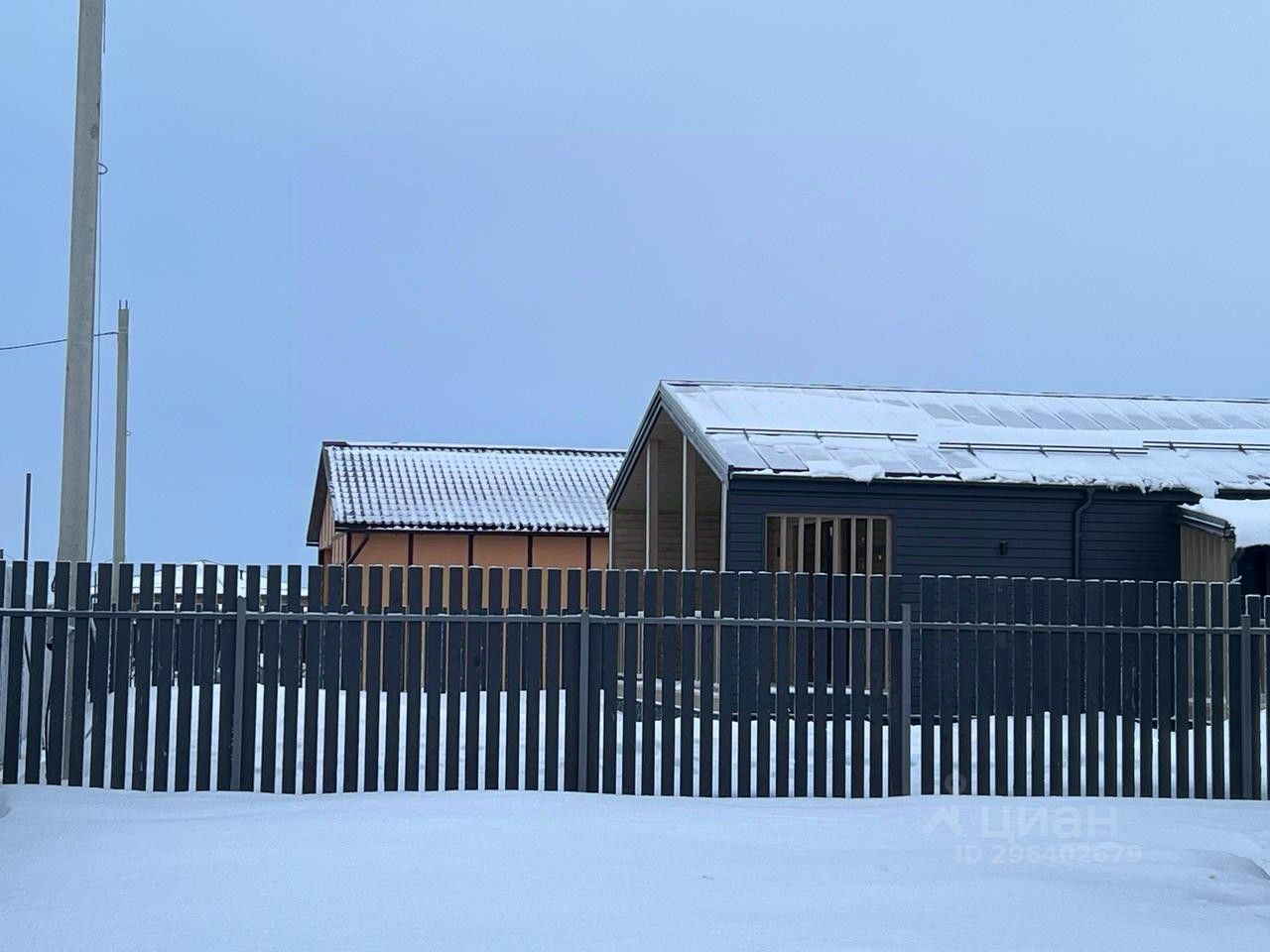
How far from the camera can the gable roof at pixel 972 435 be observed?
624 inches

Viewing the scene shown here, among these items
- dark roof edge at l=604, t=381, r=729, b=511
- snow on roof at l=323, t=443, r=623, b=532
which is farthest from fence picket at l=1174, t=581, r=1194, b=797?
snow on roof at l=323, t=443, r=623, b=532

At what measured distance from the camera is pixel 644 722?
8.79 metres

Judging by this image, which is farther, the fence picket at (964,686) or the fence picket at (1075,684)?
the fence picket at (1075,684)

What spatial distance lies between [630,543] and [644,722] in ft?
45.0

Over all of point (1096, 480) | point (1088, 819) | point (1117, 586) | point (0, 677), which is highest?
point (1096, 480)

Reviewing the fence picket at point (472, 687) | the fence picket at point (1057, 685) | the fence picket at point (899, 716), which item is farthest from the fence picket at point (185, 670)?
the fence picket at point (1057, 685)

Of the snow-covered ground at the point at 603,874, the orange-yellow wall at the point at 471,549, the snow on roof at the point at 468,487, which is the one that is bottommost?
the snow-covered ground at the point at 603,874

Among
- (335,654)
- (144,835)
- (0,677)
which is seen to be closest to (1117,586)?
(335,654)

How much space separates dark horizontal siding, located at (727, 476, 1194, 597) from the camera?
15.4m

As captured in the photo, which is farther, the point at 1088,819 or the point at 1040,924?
the point at 1088,819

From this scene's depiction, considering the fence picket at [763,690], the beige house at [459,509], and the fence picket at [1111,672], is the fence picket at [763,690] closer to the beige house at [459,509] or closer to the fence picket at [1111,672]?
the fence picket at [1111,672]

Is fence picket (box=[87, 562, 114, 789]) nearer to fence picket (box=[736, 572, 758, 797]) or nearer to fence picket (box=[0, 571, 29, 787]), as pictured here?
fence picket (box=[0, 571, 29, 787])

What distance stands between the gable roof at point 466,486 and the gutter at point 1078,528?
461 inches

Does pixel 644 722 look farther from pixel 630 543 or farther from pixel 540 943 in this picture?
pixel 630 543
